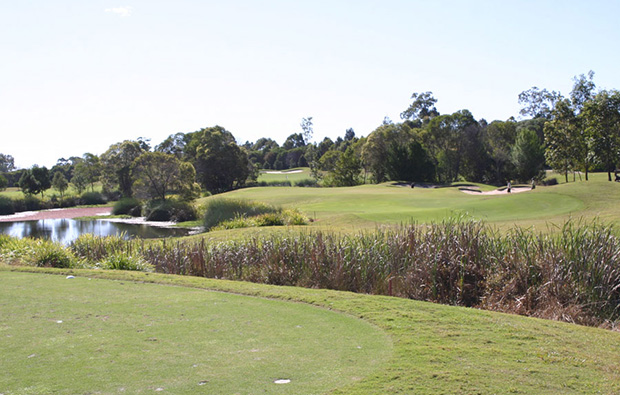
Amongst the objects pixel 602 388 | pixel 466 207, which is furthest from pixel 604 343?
pixel 466 207

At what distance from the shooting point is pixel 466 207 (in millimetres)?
25125

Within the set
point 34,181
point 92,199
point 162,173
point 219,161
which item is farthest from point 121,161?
point 162,173

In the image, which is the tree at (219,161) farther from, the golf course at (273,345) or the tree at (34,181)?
the golf course at (273,345)

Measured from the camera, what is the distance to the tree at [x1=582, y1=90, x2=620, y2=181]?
3662 cm

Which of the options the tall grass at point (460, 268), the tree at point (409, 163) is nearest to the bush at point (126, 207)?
the tree at point (409, 163)

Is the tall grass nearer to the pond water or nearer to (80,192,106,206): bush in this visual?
the pond water

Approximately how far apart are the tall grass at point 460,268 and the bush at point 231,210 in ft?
49.1

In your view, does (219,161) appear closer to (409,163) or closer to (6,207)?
(409,163)

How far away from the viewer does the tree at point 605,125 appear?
3662 centimetres

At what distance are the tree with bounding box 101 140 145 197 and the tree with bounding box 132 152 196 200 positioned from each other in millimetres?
12941

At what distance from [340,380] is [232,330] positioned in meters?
1.99

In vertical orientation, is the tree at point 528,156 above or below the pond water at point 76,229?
above

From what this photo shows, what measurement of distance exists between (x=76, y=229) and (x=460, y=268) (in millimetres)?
31291

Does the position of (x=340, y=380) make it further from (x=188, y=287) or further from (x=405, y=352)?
(x=188, y=287)
